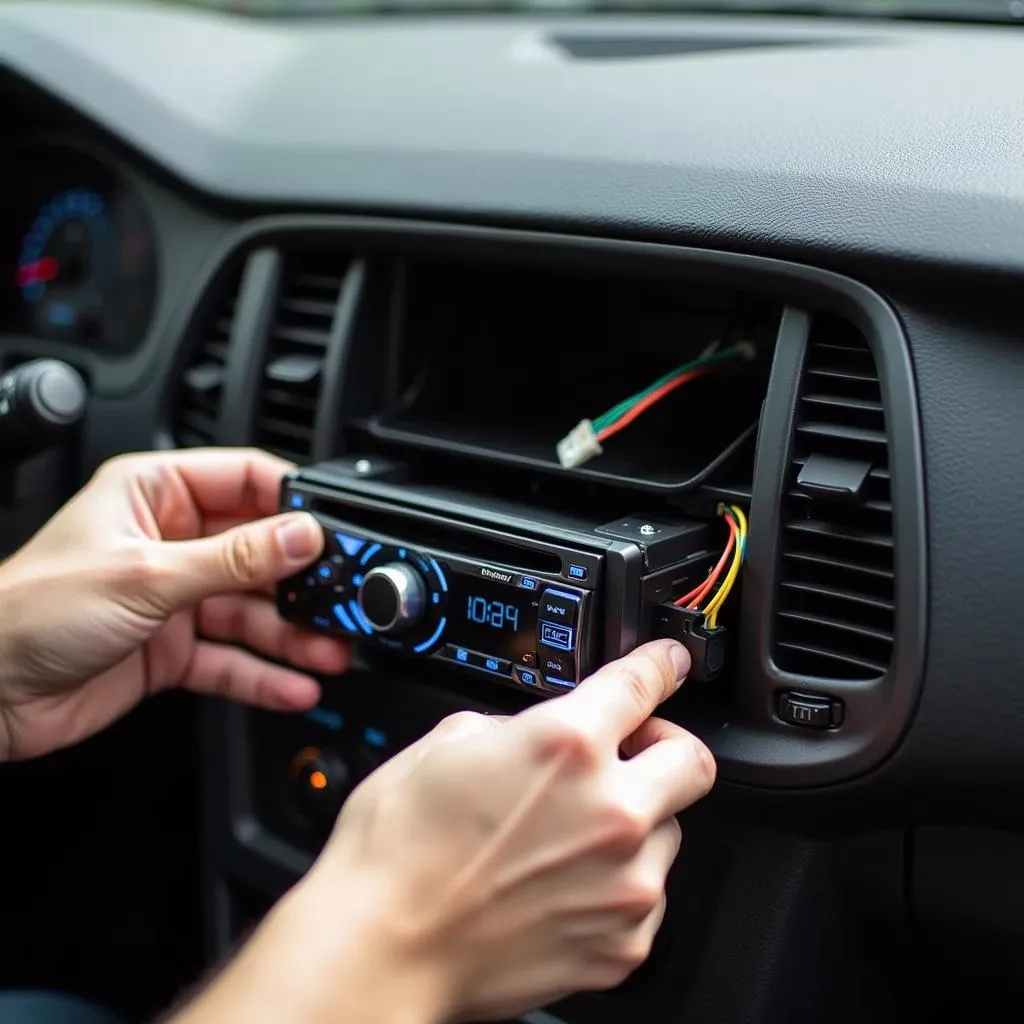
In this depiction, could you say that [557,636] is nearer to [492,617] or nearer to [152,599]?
[492,617]

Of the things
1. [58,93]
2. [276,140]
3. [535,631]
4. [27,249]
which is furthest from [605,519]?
[27,249]

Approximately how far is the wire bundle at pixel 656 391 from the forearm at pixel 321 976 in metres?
0.41

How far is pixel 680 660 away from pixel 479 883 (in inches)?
8.6

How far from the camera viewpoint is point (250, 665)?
1.10 metres

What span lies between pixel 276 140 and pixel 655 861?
78 centimetres

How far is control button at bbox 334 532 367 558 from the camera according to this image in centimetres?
92

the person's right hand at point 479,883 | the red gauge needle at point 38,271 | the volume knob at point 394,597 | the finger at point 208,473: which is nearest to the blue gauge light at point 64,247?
the red gauge needle at point 38,271

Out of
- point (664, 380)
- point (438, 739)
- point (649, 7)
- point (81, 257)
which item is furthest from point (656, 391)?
point (81, 257)

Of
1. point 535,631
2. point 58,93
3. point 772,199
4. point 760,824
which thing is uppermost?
point 58,93

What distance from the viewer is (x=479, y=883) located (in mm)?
636

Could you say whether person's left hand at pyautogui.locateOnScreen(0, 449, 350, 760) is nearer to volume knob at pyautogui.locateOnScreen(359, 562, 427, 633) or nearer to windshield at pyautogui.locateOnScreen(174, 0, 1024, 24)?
volume knob at pyautogui.locateOnScreen(359, 562, 427, 633)

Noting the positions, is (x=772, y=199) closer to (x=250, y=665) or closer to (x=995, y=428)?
(x=995, y=428)

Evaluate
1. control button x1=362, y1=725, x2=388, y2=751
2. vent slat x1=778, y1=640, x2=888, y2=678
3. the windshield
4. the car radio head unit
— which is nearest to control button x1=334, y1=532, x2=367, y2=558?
the car radio head unit

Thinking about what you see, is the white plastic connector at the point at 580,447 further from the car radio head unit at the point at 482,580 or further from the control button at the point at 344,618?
the control button at the point at 344,618
